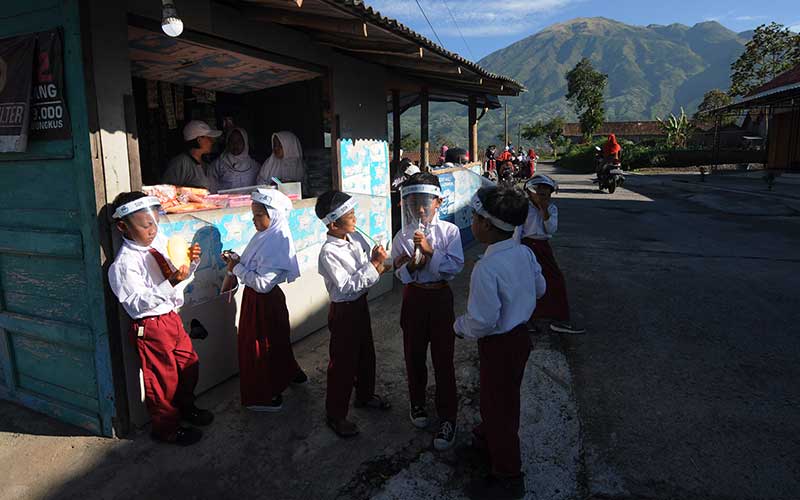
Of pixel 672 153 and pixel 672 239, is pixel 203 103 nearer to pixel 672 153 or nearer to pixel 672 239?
pixel 672 239

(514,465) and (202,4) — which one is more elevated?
(202,4)

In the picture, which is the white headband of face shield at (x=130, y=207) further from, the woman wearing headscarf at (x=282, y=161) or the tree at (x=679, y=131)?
the tree at (x=679, y=131)

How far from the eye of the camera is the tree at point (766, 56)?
1384 inches

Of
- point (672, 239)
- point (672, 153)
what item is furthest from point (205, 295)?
point (672, 153)

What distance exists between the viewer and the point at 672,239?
31.0 feet

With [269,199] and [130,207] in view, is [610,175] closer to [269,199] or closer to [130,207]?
[269,199]

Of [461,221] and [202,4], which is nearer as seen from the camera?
[202,4]

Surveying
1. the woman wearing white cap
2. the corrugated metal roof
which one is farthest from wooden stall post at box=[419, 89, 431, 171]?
the woman wearing white cap

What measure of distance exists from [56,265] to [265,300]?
135 centimetres

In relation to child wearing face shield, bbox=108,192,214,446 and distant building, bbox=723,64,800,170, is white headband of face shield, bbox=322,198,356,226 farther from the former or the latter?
distant building, bbox=723,64,800,170

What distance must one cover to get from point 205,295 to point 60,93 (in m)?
1.63

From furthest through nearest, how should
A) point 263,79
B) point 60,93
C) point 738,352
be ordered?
point 263,79 → point 738,352 → point 60,93

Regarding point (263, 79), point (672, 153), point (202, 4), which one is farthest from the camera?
point (672, 153)

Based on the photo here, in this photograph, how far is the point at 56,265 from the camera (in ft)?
11.1
